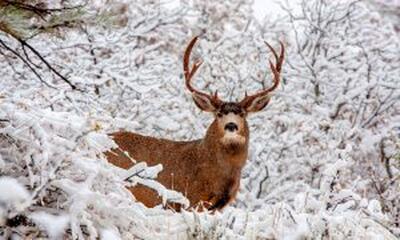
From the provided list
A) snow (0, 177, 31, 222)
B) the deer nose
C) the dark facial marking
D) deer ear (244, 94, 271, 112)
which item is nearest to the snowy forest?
snow (0, 177, 31, 222)

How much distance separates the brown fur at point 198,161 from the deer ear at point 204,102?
0.20 metres

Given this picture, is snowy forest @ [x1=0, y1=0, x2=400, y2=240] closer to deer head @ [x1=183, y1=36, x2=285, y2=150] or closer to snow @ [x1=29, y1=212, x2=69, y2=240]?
snow @ [x1=29, y1=212, x2=69, y2=240]

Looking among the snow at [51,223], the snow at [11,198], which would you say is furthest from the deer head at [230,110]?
the snow at [11,198]

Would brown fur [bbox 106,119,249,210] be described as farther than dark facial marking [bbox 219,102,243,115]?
No

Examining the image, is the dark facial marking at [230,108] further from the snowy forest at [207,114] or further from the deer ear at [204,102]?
the snowy forest at [207,114]

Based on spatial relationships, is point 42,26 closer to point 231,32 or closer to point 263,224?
point 263,224

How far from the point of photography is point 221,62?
14773 millimetres

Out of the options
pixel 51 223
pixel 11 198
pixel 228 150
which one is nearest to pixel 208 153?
pixel 228 150

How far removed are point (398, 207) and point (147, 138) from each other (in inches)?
112

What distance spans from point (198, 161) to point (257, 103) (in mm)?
942

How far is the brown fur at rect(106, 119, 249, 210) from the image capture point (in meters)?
9.17

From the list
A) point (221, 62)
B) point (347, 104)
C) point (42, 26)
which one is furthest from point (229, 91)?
point (42, 26)

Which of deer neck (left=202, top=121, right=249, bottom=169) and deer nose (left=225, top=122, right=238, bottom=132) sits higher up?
deer nose (left=225, top=122, right=238, bottom=132)

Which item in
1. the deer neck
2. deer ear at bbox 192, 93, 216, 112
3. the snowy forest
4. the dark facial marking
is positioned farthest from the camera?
deer ear at bbox 192, 93, 216, 112
